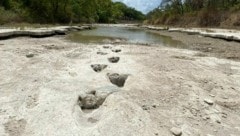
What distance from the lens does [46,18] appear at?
127ft

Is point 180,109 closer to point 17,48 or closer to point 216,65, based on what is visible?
point 216,65

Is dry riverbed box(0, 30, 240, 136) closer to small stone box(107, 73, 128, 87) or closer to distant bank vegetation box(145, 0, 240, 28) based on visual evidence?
small stone box(107, 73, 128, 87)

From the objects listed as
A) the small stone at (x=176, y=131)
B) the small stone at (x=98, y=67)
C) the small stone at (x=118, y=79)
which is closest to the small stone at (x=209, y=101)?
the small stone at (x=176, y=131)

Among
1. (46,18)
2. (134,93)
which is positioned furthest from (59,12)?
(134,93)

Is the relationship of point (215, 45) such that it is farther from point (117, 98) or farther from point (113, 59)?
point (117, 98)

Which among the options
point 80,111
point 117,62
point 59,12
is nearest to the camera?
point 80,111

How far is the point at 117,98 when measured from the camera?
5.43 m

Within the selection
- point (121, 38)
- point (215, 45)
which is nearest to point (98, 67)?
point (215, 45)

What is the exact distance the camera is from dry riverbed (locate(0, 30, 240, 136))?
450 cm

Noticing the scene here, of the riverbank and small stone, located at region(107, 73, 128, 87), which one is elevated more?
small stone, located at region(107, 73, 128, 87)

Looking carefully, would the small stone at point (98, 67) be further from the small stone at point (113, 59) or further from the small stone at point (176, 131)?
the small stone at point (176, 131)

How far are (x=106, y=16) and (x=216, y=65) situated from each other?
74378mm

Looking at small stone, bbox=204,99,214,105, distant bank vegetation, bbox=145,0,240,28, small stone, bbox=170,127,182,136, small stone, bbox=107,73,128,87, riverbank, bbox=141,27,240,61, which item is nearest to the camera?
small stone, bbox=170,127,182,136

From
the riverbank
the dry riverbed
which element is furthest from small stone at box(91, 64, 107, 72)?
the riverbank
